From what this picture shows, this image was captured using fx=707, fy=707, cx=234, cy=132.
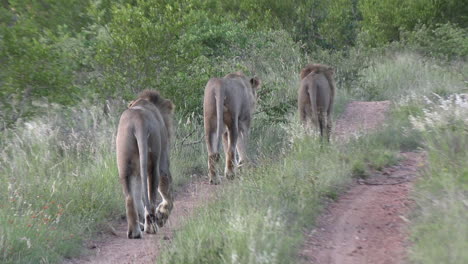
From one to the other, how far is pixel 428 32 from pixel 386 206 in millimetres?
16878

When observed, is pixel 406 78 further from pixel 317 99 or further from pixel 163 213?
pixel 163 213

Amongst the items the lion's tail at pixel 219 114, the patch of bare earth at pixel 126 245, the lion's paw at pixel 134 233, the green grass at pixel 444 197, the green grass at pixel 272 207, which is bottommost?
the patch of bare earth at pixel 126 245

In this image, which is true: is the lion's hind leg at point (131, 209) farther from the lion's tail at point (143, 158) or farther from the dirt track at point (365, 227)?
the dirt track at point (365, 227)

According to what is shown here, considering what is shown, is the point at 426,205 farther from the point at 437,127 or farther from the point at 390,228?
the point at 437,127

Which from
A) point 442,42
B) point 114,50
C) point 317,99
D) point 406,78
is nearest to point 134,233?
point 317,99

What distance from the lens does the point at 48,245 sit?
23.5 feet

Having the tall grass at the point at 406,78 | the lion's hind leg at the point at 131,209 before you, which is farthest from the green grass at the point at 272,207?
the tall grass at the point at 406,78

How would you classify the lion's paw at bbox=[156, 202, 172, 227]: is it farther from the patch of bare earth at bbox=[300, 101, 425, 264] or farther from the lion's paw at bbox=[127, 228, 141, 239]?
the patch of bare earth at bbox=[300, 101, 425, 264]

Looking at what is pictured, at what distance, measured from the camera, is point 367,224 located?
23.2 feet

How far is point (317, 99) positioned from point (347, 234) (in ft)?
15.7

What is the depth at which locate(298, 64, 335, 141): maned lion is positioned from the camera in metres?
11.2

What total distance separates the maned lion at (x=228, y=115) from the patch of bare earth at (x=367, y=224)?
2.39m

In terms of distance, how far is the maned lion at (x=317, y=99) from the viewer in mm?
11172

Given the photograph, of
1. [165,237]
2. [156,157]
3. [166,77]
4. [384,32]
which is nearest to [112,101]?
[166,77]
